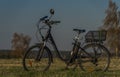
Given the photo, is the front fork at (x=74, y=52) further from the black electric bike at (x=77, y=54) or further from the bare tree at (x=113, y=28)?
the bare tree at (x=113, y=28)

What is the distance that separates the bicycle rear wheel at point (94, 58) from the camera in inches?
490

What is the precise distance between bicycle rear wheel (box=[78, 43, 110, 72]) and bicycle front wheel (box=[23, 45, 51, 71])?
100cm

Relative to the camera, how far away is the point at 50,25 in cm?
1227

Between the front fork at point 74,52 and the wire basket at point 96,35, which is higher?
the wire basket at point 96,35

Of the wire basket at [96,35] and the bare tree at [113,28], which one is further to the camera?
the bare tree at [113,28]

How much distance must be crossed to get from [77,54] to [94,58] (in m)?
0.50

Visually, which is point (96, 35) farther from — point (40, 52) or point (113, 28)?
point (113, 28)

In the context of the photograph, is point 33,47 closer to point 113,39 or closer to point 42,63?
point 42,63

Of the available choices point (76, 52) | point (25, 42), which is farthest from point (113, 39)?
point (76, 52)

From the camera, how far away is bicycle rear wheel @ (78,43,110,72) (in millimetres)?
12453

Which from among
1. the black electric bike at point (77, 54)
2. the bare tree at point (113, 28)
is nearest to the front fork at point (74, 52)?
the black electric bike at point (77, 54)

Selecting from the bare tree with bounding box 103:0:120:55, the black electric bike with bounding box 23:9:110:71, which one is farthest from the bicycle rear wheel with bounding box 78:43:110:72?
the bare tree with bounding box 103:0:120:55

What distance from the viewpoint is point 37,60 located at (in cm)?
1245

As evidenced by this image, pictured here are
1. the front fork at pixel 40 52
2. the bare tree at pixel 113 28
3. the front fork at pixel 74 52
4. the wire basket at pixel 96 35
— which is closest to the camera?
the wire basket at pixel 96 35
